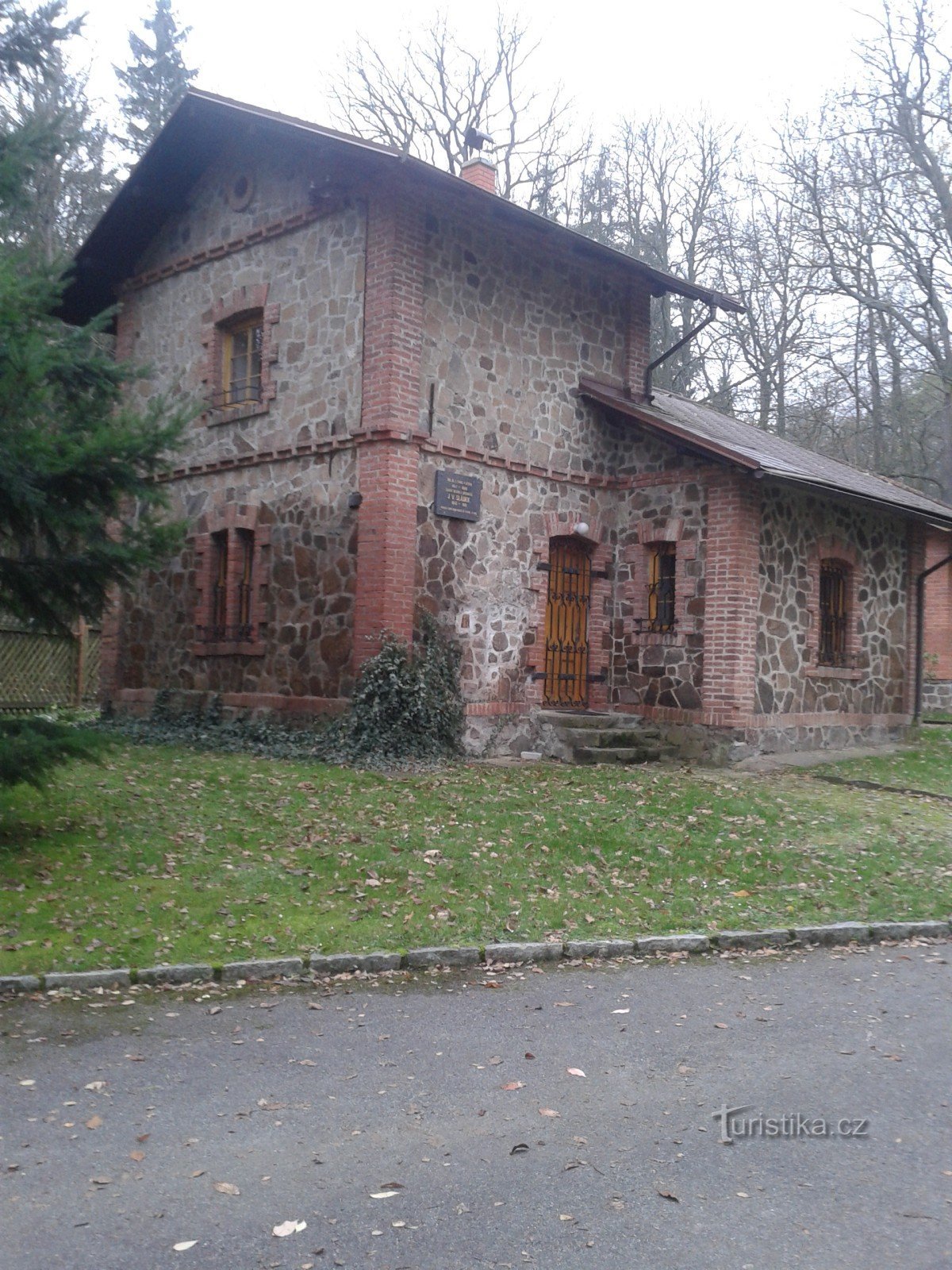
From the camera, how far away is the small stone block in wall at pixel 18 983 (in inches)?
242

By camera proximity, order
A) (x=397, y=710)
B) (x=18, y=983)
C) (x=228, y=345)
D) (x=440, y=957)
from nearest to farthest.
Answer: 1. (x=18, y=983)
2. (x=440, y=957)
3. (x=397, y=710)
4. (x=228, y=345)

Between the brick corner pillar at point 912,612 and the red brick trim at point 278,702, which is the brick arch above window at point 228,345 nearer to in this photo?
the red brick trim at point 278,702

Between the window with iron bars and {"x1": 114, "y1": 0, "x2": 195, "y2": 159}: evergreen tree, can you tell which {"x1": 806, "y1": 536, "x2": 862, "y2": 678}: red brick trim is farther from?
{"x1": 114, "y1": 0, "x2": 195, "y2": 159}: evergreen tree

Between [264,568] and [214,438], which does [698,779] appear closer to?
[264,568]

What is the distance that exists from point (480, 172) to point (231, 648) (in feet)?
25.9

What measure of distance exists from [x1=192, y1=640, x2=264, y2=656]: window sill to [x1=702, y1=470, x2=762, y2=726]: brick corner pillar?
19.2ft

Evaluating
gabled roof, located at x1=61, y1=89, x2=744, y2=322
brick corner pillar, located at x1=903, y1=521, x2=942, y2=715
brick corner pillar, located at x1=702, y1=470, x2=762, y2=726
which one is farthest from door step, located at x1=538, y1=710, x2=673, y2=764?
gabled roof, located at x1=61, y1=89, x2=744, y2=322

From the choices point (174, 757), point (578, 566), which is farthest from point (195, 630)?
point (578, 566)

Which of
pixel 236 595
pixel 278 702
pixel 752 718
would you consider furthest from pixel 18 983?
pixel 752 718

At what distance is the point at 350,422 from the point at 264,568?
2428 millimetres

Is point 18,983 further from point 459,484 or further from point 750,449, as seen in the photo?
point 750,449

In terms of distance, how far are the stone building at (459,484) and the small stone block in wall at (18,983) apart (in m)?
7.51

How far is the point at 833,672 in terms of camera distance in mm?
16250

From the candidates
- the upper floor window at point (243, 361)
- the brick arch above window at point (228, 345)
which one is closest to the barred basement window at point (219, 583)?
the brick arch above window at point (228, 345)
